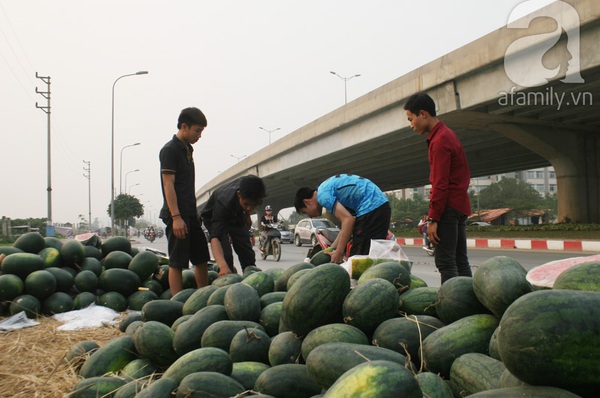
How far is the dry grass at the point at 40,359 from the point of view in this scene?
2.73m

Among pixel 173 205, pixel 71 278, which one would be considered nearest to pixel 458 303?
pixel 173 205

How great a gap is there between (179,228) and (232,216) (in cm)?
86

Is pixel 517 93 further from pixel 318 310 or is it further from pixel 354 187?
pixel 318 310

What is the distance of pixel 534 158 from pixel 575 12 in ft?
61.2

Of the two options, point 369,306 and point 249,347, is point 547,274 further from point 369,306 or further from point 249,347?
point 249,347

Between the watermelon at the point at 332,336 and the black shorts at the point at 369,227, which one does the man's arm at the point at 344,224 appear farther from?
the watermelon at the point at 332,336

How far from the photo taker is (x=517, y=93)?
16266mm

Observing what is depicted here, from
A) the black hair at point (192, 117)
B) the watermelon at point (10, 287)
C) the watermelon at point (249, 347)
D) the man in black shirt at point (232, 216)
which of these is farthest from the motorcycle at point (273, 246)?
the watermelon at point (249, 347)

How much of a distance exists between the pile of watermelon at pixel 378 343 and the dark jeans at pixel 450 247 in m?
1.05

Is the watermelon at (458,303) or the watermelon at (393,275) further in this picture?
Result: the watermelon at (393,275)

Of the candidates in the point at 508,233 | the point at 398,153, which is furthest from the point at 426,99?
the point at 398,153

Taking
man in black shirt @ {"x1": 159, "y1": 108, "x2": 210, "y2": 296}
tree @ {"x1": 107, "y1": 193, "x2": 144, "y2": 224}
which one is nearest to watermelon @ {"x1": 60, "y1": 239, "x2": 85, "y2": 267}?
man in black shirt @ {"x1": 159, "y1": 108, "x2": 210, "y2": 296}

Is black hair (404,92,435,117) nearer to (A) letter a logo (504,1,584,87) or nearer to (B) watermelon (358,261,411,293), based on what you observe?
(B) watermelon (358,261,411,293)

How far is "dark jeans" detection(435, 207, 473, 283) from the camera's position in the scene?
4.10m
